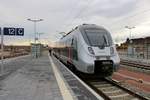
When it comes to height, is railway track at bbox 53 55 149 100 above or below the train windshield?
below

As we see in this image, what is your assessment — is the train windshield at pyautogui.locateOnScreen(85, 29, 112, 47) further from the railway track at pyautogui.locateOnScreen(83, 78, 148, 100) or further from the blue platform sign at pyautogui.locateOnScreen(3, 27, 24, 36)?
the blue platform sign at pyautogui.locateOnScreen(3, 27, 24, 36)

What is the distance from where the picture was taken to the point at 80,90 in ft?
37.1

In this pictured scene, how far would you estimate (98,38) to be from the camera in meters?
16.7

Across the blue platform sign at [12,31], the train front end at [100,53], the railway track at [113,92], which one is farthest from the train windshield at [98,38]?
the blue platform sign at [12,31]

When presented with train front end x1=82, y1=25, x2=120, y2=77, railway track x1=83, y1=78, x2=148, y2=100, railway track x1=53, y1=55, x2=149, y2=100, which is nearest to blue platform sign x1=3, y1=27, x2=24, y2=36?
train front end x1=82, y1=25, x2=120, y2=77

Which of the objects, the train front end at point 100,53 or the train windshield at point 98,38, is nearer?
the train front end at point 100,53

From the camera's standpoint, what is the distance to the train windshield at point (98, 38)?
1635 centimetres

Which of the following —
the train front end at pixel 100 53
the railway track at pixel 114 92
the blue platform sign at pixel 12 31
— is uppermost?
the blue platform sign at pixel 12 31

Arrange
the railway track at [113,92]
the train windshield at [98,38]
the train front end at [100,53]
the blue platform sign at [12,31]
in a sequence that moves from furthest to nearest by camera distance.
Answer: the blue platform sign at [12,31], the train windshield at [98,38], the train front end at [100,53], the railway track at [113,92]

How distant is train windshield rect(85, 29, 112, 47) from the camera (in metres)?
16.4

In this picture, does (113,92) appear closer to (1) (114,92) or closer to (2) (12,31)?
(1) (114,92)

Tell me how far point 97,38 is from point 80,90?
5.81m

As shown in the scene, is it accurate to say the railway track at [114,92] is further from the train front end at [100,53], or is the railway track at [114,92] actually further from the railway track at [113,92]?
the train front end at [100,53]

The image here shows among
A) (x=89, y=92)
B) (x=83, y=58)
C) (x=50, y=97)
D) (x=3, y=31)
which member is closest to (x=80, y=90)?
(x=89, y=92)
